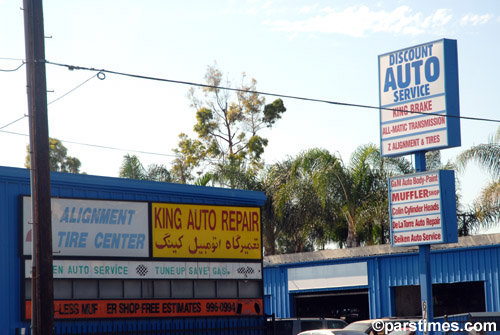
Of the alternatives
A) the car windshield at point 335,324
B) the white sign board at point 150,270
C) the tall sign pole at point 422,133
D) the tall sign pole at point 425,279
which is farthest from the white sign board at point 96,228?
the tall sign pole at point 425,279

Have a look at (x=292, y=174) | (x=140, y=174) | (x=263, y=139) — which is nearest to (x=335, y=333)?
(x=292, y=174)

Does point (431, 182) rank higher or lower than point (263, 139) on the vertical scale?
lower

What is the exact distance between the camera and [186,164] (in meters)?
58.1

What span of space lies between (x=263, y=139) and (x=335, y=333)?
37907 mm

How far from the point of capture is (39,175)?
15148mm

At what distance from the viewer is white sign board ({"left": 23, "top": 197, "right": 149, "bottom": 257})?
20312 mm

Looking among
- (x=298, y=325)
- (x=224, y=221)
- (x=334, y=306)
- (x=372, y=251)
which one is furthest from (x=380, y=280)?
(x=224, y=221)

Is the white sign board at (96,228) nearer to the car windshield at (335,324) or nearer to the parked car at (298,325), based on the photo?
the parked car at (298,325)

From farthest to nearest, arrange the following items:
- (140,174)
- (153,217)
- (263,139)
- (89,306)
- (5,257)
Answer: (263,139) < (140,174) < (153,217) < (89,306) < (5,257)

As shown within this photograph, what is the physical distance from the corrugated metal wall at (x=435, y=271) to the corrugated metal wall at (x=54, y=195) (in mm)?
11536

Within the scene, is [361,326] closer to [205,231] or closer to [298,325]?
[298,325]

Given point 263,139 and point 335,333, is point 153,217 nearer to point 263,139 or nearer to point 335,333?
point 335,333

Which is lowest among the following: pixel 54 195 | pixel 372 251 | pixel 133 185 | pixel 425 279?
pixel 425 279

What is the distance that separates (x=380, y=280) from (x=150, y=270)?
1500 centimetres
